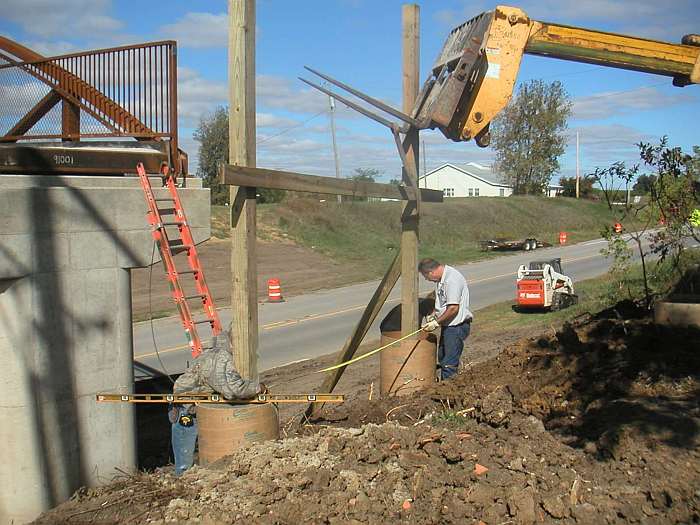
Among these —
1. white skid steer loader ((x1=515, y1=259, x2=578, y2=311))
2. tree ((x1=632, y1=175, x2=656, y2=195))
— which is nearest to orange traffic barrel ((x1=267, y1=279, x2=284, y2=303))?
white skid steer loader ((x1=515, y1=259, x2=578, y2=311))

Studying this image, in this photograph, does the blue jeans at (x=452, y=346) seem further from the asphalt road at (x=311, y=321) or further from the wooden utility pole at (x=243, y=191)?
the asphalt road at (x=311, y=321)

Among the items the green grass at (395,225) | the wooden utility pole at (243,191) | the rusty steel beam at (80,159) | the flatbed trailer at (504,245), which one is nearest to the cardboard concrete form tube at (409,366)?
the wooden utility pole at (243,191)

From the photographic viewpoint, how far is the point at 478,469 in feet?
16.4

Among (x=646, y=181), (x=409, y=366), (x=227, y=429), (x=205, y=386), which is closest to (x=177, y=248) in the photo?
(x=205, y=386)

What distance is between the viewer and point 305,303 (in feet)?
79.5

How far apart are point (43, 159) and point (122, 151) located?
2.79 ft

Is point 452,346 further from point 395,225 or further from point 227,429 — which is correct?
point 395,225

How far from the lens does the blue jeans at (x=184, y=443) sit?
22.1ft

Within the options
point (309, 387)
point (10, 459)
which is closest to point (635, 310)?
point (309, 387)

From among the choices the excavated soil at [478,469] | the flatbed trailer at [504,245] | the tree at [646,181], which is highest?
the tree at [646,181]

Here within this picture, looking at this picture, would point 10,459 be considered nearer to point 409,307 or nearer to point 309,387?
point 409,307

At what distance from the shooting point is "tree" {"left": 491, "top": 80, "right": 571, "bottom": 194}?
71.1 m

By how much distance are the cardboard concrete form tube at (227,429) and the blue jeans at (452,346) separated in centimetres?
299

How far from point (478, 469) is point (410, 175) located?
11.7ft
